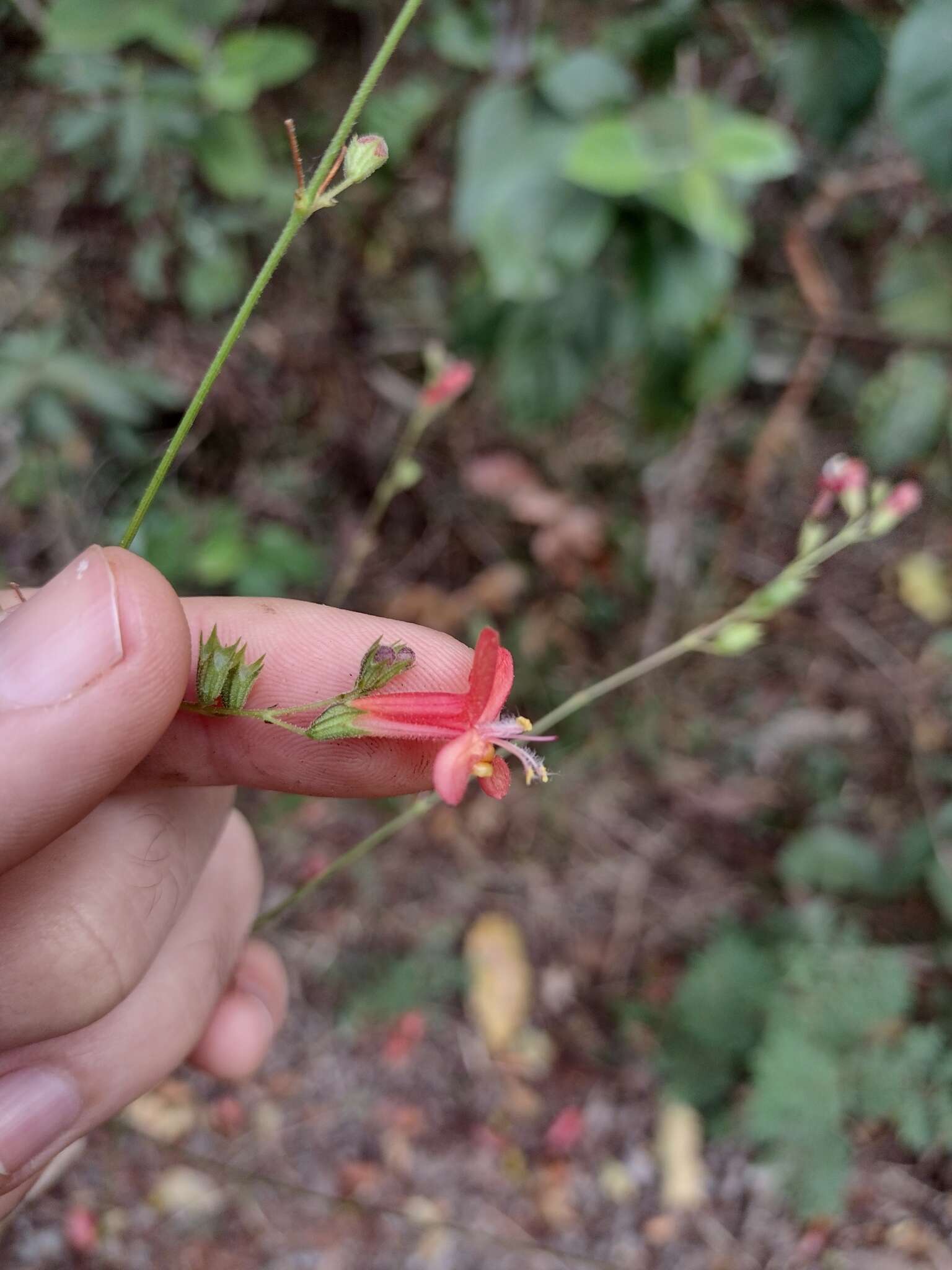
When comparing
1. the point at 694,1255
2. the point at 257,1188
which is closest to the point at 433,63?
the point at 257,1188

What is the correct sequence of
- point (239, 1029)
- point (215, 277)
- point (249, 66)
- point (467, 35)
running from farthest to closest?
point (215, 277) < point (467, 35) < point (249, 66) < point (239, 1029)

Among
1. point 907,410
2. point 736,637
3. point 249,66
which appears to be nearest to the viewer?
point 736,637

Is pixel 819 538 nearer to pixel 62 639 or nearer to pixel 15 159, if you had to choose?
pixel 62 639

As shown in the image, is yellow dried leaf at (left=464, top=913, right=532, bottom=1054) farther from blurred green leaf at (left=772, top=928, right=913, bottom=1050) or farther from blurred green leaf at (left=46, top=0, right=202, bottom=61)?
blurred green leaf at (left=46, top=0, right=202, bottom=61)

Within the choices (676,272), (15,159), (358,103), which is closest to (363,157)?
(358,103)

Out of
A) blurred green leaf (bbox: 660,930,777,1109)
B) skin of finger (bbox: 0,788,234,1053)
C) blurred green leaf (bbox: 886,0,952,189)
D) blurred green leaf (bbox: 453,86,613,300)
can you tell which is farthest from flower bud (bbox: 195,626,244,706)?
blurred green leaf (bbox: 660,930,777,1109)

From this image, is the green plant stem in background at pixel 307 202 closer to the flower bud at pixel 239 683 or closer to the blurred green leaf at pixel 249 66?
the flower bud at pixel 239 683

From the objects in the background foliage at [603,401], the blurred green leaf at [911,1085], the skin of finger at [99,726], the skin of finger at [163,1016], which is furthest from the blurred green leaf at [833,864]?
the skin of finger at [99,726]
